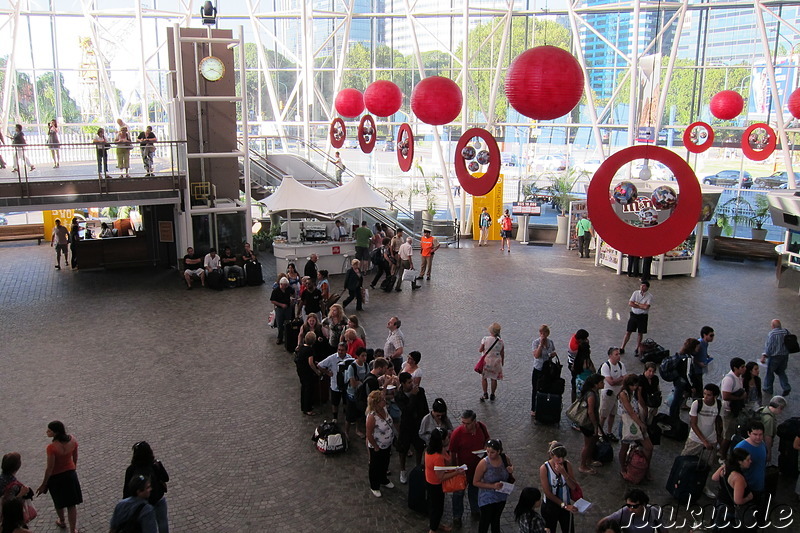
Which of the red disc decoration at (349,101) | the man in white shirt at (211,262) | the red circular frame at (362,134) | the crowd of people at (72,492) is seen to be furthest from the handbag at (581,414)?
the red circular frame at (362,134)

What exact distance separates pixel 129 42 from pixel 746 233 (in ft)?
89.5

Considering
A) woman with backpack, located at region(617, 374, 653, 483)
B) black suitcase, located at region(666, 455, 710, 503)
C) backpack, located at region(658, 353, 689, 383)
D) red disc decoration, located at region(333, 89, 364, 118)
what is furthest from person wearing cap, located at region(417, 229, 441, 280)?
black suitcase, located at region(666, 455, 710, 503)

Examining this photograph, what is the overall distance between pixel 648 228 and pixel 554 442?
227 centimetres

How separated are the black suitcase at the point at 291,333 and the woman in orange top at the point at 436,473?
5754mm

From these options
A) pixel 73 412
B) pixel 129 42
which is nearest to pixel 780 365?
pixel 73 412

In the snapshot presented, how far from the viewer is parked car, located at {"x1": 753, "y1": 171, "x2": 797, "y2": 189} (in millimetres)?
25609

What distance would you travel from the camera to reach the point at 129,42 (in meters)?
31.2

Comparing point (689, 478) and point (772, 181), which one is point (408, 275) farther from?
point (772, 181)

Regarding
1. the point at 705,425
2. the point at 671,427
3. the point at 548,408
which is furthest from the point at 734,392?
the point at 548,408

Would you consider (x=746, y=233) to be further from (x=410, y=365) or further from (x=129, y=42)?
(x=129, y=42)

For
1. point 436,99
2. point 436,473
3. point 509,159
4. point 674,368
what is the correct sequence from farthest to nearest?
point 509,159 < point 436,99 < point 674,368 < point 436,473

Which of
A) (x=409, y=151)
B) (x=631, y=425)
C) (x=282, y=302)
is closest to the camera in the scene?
(x=631, y=425)

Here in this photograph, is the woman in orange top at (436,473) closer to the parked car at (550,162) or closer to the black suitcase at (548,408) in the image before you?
the black suitcase at (548,408)

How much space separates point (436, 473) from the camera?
23.0ft
